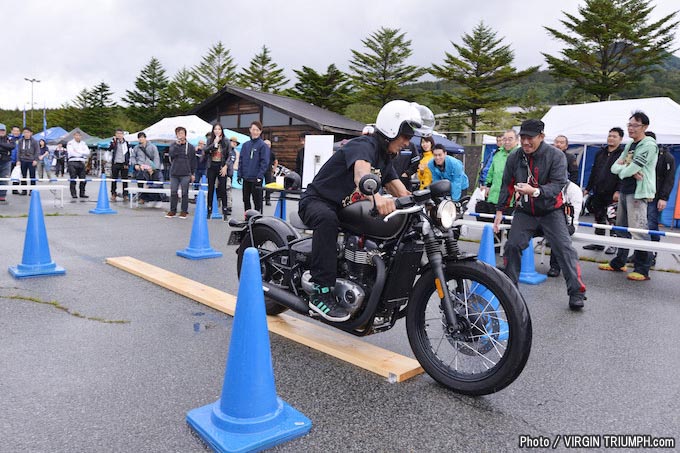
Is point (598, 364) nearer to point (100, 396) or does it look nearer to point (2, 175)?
point (100, 396)

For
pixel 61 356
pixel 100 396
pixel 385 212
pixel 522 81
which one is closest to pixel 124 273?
pixel 61 356

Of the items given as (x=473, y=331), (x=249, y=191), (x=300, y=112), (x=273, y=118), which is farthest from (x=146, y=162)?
(x=273, y=118)

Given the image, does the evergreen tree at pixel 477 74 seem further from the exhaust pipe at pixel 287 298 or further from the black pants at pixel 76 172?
the exhaust pipe at pixel 287 298

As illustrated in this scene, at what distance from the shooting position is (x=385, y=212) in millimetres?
3256

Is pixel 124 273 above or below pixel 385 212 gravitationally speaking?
below

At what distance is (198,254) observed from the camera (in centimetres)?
736

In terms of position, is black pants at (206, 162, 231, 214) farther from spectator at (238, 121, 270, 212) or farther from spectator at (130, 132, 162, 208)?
spectator at (130, 132, 162, 208)

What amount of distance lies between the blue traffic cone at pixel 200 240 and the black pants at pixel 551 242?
4.15 metres

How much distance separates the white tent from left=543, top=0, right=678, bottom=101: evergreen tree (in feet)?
81.2

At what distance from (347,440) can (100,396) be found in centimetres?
150

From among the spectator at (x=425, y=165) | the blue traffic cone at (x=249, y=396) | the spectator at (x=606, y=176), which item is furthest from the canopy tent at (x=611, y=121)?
the blue traffic cone at (x=249, y=396)

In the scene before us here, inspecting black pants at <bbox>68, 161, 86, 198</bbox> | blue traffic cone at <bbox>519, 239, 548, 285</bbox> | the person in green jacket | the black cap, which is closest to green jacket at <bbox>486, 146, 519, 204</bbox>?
blue traffic cone at <bbox>519, 239, 548, 285</bbox>

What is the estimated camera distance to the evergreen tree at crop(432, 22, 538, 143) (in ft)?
139

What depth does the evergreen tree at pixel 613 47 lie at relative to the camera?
37.0m
